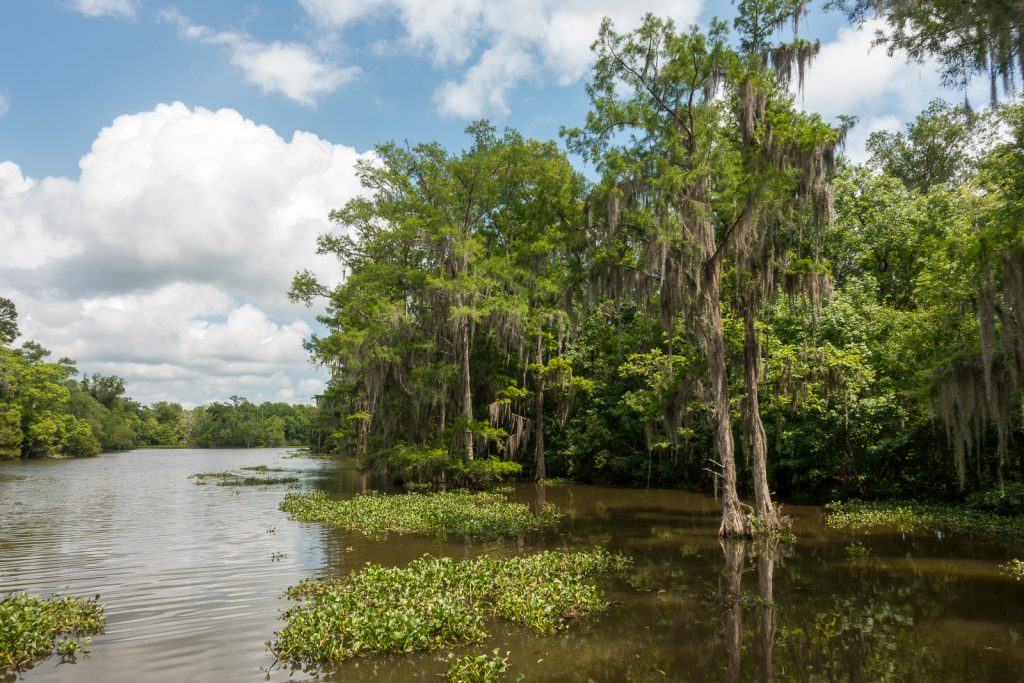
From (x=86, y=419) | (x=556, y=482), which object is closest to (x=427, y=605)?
(x=556, y=482)

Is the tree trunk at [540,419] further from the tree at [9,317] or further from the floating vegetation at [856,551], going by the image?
the tree at [9,317]

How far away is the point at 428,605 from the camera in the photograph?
7953 millimetres

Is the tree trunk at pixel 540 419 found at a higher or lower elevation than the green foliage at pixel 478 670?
higher

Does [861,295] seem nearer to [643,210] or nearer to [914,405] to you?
[914,405]

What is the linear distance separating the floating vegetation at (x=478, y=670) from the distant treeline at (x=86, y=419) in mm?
60804

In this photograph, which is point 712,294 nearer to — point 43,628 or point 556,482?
point 43,628

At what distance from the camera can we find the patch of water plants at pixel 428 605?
7016 mm

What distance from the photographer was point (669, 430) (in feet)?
60.5

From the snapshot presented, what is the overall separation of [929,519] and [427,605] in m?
14.0

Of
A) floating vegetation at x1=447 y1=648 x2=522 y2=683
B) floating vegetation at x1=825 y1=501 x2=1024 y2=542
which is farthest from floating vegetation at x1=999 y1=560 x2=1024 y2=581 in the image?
floating vegetation at x1=447 y1=648 x2=522 y2=683

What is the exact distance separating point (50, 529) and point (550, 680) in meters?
16.8

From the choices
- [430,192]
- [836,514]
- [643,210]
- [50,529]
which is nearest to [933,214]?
[836,514]

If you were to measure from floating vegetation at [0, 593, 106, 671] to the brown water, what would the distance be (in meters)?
0.27

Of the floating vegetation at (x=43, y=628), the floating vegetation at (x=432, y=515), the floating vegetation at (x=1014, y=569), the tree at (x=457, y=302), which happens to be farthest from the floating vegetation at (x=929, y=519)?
the floating vegetation at (x=43, y=628)
